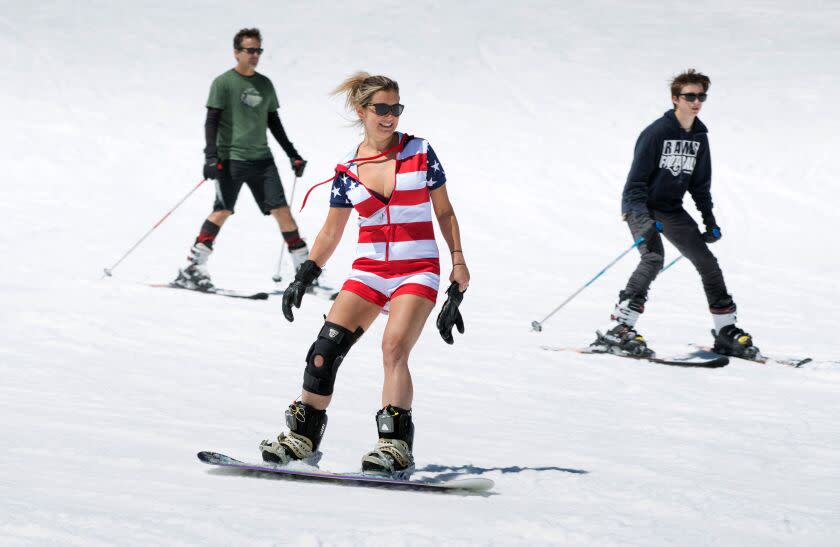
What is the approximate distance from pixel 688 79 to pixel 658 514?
13.6ft

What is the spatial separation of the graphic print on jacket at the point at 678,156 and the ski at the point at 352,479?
3.88 meters

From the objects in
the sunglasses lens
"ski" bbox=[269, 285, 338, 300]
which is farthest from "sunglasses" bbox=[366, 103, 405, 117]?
"ski" bbox=[269, 285, 338, 300]

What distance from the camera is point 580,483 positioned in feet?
13.9

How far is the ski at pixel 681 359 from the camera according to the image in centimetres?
722

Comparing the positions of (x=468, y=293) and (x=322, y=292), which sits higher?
(x=468, y=293)

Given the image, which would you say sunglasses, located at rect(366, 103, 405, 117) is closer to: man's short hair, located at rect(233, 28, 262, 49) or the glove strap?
the glove strap

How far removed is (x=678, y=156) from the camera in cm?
729

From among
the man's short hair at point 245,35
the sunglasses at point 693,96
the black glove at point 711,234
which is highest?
the man's short hair at point 245,35

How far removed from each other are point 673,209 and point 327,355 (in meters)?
3.98

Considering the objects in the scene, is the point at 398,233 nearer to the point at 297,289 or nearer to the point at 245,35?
the point at 297,289

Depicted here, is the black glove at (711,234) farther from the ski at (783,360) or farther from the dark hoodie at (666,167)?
the ski at (783,360)

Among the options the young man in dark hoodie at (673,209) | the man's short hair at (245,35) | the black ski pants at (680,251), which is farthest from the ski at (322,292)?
the black ski pants at (680,251)

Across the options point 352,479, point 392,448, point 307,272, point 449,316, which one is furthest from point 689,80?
point 352,479

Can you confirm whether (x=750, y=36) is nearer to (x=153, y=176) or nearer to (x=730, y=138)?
(x=730, y=138)
